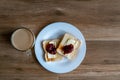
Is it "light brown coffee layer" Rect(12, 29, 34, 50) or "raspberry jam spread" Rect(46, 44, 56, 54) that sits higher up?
"light brown coffee layer" Rect(12, 29, 34, 50)

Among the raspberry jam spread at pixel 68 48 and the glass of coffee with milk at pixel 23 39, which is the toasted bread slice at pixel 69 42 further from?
the glass of coffee with milk at pixel 23 39

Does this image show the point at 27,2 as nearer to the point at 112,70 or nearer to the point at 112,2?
the point at 112,2

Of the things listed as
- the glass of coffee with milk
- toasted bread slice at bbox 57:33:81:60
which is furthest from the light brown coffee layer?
toasted bread slice at bbox 57:33:81:60

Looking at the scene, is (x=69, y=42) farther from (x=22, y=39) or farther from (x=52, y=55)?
(x=22, y=39)

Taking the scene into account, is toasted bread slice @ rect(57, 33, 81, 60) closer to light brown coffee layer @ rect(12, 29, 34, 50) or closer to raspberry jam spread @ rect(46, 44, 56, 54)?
raspberry jam spread @ rect(46, 44, 56, 54)

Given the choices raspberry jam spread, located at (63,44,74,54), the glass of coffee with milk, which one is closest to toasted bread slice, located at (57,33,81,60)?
raspberry jam spread, located at (63,44,74,54)

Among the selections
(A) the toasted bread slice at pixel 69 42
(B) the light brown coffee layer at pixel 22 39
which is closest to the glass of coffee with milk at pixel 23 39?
(B) the light brown coffee layer at pixel 22 39
